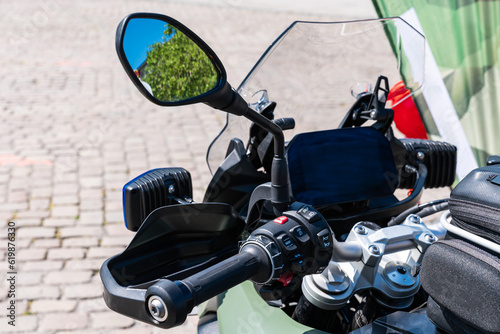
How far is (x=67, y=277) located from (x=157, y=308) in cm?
294

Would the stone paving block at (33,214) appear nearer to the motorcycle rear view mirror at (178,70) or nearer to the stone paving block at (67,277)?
the stone paving block at (67,277)

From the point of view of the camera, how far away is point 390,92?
87.0 inches

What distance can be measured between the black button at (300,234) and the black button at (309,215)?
1.2 inches

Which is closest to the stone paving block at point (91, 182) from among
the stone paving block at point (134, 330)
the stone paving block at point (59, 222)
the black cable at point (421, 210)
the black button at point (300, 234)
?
the stone paving block at point (59, 222)

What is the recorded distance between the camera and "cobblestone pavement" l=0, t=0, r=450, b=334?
11.8ft

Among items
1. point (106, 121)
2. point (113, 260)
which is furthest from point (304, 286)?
point (106, 121)

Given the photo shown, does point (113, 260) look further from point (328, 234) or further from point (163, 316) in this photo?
point (328, 234)

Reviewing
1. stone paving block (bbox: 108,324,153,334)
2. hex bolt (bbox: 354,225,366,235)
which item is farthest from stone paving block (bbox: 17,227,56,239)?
hex bolt (bbox: 354,225,366,235)

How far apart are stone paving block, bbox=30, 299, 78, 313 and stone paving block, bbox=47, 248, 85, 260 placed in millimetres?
510

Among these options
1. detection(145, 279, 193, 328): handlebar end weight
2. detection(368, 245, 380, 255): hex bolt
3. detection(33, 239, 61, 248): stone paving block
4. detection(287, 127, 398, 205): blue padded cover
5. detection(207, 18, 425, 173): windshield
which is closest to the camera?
detection(145, 279, 193, 328): handlebar end weight

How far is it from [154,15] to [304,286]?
832 millimetres

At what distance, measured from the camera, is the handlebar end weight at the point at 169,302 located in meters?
1.06

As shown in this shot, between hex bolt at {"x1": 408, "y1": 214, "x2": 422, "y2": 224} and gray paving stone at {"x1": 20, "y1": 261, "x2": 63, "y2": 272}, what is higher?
hex bolt at {"x1": 408, "y1": 214, "x2": 422, "y2": 224}

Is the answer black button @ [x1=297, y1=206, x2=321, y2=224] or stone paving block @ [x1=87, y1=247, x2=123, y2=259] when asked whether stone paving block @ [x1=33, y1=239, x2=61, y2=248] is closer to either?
stone paving block @ [x1=87, y1=247, x2=123, y2=259]
